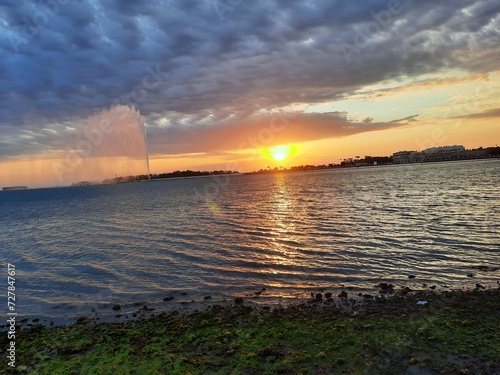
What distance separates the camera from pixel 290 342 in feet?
39.8

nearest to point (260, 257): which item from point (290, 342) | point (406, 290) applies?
point (406, 290)

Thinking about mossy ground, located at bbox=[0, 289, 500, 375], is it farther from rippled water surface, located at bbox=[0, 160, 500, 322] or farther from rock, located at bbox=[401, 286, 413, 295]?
rippled water surface, located at bbox=[0, 160, 500, 322]

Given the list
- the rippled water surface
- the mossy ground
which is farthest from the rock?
the rippled water surface

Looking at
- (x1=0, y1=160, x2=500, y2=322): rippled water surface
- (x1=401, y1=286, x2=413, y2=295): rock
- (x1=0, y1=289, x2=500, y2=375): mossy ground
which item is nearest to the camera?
(x1=0, y1=289, x2=500, y2=375): mossy ground

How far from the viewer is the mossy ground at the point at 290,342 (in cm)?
1045

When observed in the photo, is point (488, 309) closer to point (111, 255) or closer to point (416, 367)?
point (416, 367)

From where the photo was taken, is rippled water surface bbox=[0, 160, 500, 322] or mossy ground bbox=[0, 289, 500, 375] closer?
mossy ground bbox=[0, 289, 500, 375]

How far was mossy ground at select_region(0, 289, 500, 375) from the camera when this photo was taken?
10.5 meters

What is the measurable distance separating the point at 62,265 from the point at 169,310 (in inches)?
700

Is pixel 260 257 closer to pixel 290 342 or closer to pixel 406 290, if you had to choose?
pixel 406 290

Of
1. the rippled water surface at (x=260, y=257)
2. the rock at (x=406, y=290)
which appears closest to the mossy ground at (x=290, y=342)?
the rock at (x=406, y=290)

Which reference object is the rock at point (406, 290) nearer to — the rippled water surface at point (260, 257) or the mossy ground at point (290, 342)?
the mossy ground at point (290, 342)

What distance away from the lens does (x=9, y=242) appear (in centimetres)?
4631

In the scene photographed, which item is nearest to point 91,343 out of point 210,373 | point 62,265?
point 210,373
